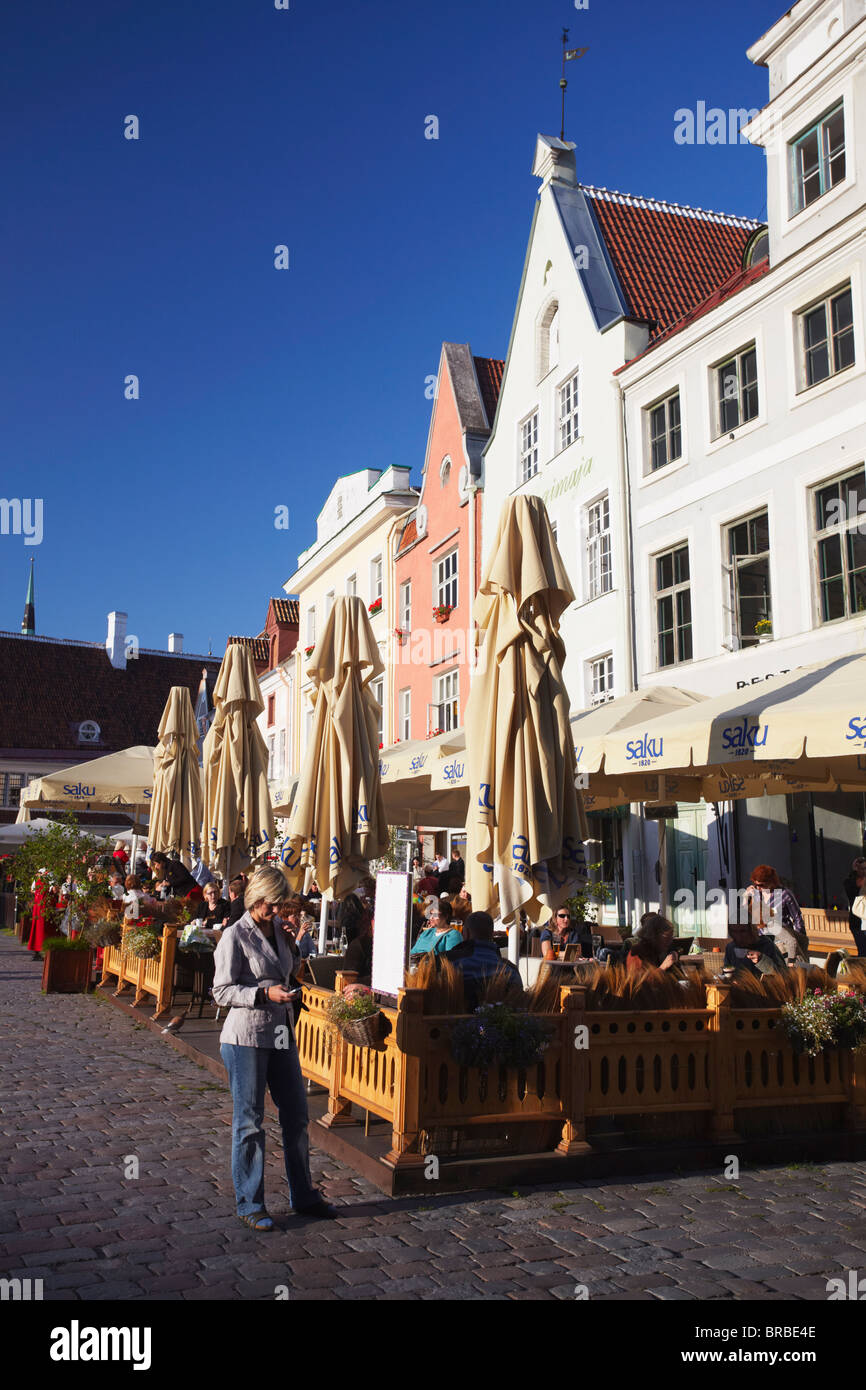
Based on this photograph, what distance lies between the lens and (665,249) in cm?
2320

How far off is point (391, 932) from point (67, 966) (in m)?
9.13

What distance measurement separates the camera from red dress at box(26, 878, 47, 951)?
18.9 metres

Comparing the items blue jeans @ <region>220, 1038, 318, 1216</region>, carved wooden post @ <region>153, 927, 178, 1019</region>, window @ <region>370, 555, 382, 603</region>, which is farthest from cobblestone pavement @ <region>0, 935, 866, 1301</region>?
window @ <region>370, 555, 382, 603</region>

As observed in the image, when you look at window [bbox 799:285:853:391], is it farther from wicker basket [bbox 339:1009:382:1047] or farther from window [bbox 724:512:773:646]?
wicker basket [bbox 339:1009:382:1047]

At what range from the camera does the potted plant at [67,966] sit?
14859 millimetres

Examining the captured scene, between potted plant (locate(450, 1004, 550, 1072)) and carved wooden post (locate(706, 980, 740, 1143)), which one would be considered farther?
carved wooden post (locate(706, 980, 740, 1143))

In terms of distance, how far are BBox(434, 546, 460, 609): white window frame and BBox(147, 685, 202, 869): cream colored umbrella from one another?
9.97m

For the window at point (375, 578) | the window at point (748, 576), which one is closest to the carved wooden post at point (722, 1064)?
the window at point (748, 576)

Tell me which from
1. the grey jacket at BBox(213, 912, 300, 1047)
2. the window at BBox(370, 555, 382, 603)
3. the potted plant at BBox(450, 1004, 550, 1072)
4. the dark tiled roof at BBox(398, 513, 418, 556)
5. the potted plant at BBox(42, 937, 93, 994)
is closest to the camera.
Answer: the grey jacket at BBox(213, 912, 300, 1047)

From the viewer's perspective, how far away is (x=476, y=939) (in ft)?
23.2

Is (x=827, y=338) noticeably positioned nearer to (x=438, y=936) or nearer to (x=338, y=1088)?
(x=438, y=936)

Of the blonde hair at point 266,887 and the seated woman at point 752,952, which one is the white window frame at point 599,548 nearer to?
the seated woman at point 752,952

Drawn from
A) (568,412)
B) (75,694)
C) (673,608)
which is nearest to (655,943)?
(673,608)
